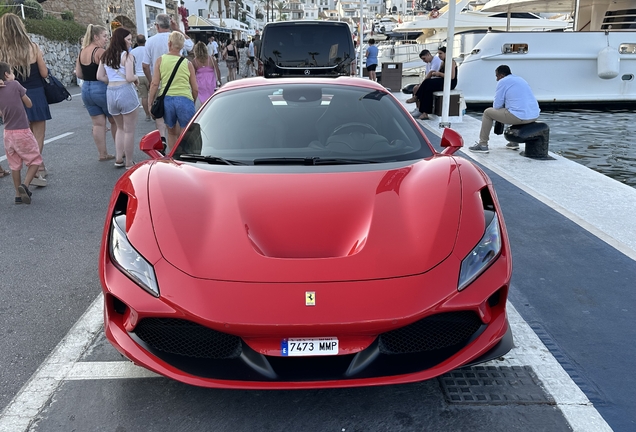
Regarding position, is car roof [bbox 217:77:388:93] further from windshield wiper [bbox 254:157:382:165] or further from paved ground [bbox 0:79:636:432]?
paved ground [bbox 0:79:636:432]

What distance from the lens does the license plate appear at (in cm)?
215

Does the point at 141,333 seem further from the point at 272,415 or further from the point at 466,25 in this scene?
the point at 466,25

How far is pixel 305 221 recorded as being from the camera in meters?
2.55

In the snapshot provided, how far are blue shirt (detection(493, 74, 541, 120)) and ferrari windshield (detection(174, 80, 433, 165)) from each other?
14.9ft

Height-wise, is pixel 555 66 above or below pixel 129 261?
Result: above

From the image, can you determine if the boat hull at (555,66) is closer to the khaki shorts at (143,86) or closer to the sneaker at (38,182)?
the khaki shorts at (143,86)

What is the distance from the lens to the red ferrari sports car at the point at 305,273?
7.06ft

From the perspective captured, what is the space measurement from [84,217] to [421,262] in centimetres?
405

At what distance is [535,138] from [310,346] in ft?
21.1

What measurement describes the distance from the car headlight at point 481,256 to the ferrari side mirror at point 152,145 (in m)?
2.07

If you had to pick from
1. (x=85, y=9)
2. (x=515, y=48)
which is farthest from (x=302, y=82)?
(x=85, y=9)

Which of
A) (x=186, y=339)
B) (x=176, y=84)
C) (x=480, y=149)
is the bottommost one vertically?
(x=480, y=149)

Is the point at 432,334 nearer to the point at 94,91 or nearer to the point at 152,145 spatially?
the point at 152,145

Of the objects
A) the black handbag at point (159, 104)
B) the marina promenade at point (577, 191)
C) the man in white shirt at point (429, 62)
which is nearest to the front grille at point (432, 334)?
the marina promenade at point (577, 191)
